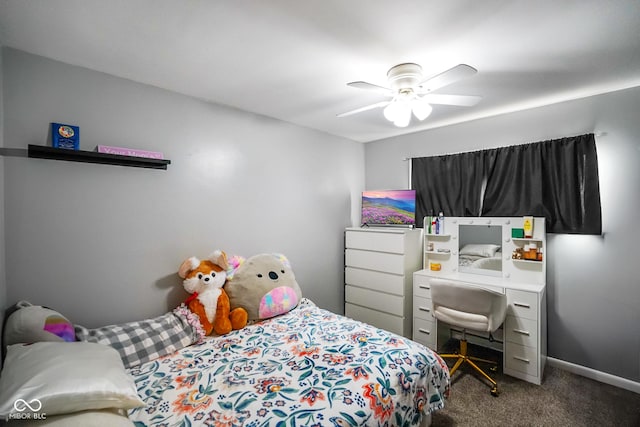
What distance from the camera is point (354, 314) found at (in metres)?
3.65

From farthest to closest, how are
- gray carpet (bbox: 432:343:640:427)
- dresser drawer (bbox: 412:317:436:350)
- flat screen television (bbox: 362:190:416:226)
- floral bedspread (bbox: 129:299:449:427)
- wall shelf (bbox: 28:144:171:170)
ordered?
flat screen television (bbox: 362:190:416:226) < dresser drawer (bbox: 412:317:436:350) < gray carpet (bbox: 432:343:640:427) < wall shelf (bbox: 28:144:171:170) < floral bedspread (bbox: 129:299:449:427)

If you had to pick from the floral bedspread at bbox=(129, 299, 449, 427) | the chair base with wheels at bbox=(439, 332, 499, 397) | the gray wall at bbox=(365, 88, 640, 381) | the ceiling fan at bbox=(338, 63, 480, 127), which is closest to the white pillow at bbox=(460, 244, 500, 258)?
the gray wall at bbox=(365, 88, 640, 381)

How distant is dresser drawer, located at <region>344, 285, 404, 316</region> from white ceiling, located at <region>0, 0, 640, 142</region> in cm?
220

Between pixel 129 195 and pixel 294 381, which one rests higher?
pixel 129 195

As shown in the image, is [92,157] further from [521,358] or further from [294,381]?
[521,358]

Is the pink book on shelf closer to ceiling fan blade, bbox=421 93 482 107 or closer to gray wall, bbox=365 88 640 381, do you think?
ceiling fan blade, bbox=421 93 482 107

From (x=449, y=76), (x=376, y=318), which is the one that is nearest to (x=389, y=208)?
(x=376, y=318)

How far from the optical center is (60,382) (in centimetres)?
103

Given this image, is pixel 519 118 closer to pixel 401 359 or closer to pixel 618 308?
pixel 618 308

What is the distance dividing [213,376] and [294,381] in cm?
47

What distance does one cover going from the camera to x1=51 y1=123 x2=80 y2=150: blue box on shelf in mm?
1843

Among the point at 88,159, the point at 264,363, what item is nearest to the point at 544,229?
the point at 264,363

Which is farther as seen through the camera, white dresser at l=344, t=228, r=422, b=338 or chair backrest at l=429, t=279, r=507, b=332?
white dresser at l=344, t=228, r=422, b=338

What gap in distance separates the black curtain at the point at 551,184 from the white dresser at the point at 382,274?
97cm
